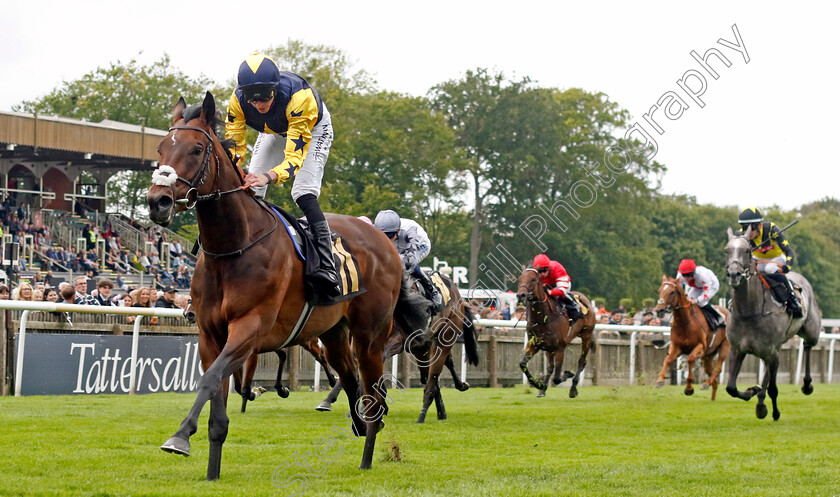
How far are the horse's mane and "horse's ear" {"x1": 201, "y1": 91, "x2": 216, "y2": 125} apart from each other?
0.02m

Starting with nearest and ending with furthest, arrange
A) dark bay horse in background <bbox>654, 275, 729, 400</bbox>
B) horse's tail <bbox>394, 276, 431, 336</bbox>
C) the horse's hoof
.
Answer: the horse's hoof → horse's tail <bbox>394, 276, 431, 336</bbox> → dark bay horse in background <bbox>654, 275, 729, 400</bbox>

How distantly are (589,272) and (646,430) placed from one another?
3842cm

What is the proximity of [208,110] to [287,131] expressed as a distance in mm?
744

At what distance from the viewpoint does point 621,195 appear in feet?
158

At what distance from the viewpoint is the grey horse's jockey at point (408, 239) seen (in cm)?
966

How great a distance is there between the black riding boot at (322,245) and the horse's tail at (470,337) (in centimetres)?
569

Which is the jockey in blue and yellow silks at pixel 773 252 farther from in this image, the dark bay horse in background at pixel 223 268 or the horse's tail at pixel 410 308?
the dark bay horse in background at pixel 223 268

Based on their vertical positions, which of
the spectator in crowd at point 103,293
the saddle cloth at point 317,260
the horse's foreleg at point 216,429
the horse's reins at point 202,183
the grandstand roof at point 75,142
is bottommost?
the horse's foreleg at point 216,429

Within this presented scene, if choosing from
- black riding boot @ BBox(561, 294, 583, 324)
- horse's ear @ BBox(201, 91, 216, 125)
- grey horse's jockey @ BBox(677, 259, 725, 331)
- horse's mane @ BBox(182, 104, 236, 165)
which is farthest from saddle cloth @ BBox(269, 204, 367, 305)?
grey horse's jockey @ BBox(677, 259, 725, 331)

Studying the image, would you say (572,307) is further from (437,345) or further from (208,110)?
(208,110)

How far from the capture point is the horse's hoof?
4.59 metres

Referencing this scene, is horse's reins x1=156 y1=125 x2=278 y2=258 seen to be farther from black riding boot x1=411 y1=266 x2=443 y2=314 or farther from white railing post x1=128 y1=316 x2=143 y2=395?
white railing post x1=128 y1=316 x2=143 y2=395

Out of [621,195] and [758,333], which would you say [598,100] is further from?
[758,333]

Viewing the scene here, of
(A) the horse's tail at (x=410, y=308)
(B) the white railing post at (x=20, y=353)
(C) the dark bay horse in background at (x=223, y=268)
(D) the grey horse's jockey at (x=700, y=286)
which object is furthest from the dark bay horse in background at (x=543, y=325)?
(C) the dark bay horse in background at (x=223, y=268)
